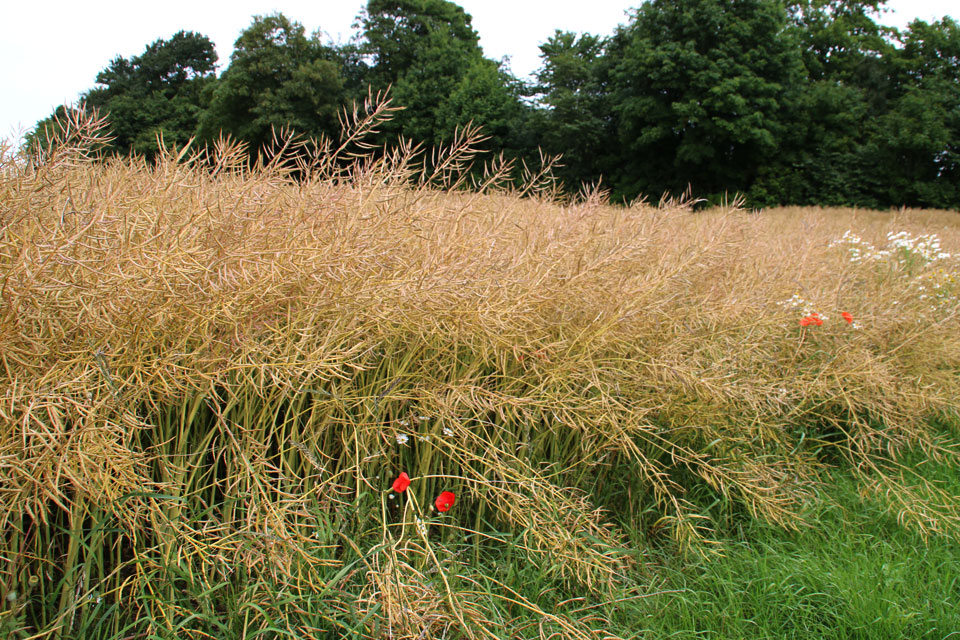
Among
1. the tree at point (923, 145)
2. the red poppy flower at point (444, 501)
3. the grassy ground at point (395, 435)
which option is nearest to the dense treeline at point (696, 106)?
the tree at point (923, 145)

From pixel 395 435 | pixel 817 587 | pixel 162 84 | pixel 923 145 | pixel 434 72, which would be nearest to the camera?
pixel 395 435

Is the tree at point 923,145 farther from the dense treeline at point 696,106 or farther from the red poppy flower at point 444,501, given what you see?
the red poppy flower at point 444,501

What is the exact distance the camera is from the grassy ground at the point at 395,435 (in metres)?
1.37

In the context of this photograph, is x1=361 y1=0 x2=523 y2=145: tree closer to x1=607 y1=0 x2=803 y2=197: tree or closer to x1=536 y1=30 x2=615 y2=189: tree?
x1=536 y1=30 x2=615 y2=189: tree

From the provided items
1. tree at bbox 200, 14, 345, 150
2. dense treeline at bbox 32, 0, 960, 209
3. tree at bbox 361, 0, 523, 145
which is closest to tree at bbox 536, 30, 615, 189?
dense treeline at bbox 32, 0, 960, 209

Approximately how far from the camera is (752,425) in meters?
2.25

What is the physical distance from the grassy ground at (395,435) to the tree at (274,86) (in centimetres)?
1814

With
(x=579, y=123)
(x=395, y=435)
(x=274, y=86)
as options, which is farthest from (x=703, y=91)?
(x=395, y=435)

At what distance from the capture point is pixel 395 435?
1.70m

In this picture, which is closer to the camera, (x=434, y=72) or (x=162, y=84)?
(x=434, y=72)

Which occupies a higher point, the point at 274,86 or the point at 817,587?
the point at 274,86

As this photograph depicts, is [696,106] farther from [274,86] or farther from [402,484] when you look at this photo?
[402,484]

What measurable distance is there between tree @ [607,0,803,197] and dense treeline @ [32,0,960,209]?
5 cm

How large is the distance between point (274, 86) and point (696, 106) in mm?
12955
